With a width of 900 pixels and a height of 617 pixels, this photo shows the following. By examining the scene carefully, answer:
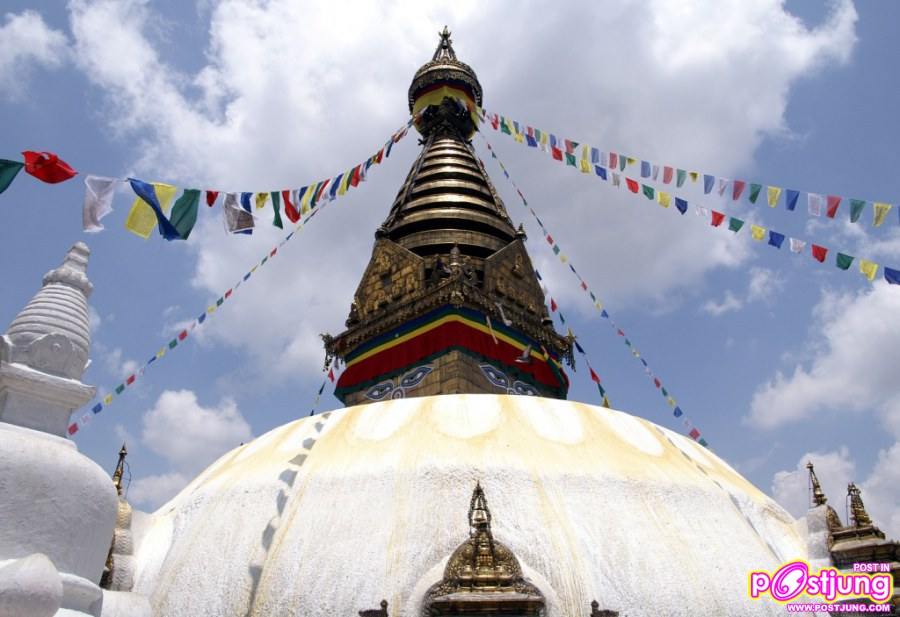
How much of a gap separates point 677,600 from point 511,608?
164 centimetres

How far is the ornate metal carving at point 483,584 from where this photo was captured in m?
5.81

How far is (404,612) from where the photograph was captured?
19.7 ft

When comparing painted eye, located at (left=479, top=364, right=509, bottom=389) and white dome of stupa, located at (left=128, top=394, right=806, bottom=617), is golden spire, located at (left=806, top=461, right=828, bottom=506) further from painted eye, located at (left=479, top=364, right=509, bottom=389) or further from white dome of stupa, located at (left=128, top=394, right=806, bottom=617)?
painted eye, located at (left=479, top=364, right=509, bottom=389)

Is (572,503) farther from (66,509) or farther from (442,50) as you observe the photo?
(442,50)

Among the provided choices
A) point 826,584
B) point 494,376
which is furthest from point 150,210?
point 494,376

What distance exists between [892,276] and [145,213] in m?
10.0

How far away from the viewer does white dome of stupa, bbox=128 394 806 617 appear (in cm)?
633

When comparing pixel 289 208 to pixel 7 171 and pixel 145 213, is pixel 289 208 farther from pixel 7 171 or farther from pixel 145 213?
pixel 7 171

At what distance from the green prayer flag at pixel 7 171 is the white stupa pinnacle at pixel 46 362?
1.34 m

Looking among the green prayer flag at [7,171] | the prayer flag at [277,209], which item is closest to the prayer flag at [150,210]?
the green prayer flag at [7,171]

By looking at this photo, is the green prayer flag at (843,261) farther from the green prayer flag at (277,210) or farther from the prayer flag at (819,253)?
the green prayer flag at (277,210)

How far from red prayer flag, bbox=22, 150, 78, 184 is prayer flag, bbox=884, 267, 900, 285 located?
10602 millimetres

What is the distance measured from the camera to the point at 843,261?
1031cm

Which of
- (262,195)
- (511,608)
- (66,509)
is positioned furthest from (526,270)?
(66,509)
